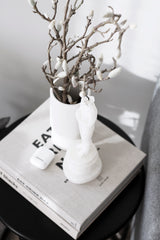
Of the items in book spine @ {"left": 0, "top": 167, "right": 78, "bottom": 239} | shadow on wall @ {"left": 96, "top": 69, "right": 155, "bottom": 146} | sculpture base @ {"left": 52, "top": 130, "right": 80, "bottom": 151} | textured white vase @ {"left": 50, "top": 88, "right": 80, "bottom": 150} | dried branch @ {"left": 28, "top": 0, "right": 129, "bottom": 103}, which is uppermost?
Answer: dried branch @ {"left": 28, "top": 0, "right": 129, "bottom": 103}

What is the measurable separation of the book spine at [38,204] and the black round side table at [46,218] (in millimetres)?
17

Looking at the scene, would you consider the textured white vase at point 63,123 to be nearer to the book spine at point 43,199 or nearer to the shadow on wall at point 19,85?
the book spine at point 43,199

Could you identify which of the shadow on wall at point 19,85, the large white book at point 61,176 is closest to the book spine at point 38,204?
the large white book at point 61,176

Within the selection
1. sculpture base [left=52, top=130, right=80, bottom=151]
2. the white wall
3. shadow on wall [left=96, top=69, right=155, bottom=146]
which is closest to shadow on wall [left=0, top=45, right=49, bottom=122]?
the white wall

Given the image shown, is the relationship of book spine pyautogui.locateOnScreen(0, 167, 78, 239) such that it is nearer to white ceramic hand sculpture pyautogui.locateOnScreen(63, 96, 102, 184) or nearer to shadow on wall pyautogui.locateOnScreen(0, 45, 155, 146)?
white ceramic hand sculpture pyautogui.locateOnScreen(63, 96, 102, 184)

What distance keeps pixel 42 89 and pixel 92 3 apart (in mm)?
378

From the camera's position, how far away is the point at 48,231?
0.79 meters

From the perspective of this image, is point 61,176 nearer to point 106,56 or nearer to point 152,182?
point 152,182

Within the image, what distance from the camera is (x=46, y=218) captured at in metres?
0.81

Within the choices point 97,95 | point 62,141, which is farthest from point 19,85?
point 62,141

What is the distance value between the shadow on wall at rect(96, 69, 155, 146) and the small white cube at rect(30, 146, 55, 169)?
0.36 meters

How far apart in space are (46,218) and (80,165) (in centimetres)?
16

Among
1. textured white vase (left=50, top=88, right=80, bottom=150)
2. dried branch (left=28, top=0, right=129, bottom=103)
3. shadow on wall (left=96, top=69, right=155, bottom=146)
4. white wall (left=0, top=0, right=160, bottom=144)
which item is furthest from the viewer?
shadow on wall (left=96, top=69, right=155, bottom=146)

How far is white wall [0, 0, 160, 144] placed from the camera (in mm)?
880
